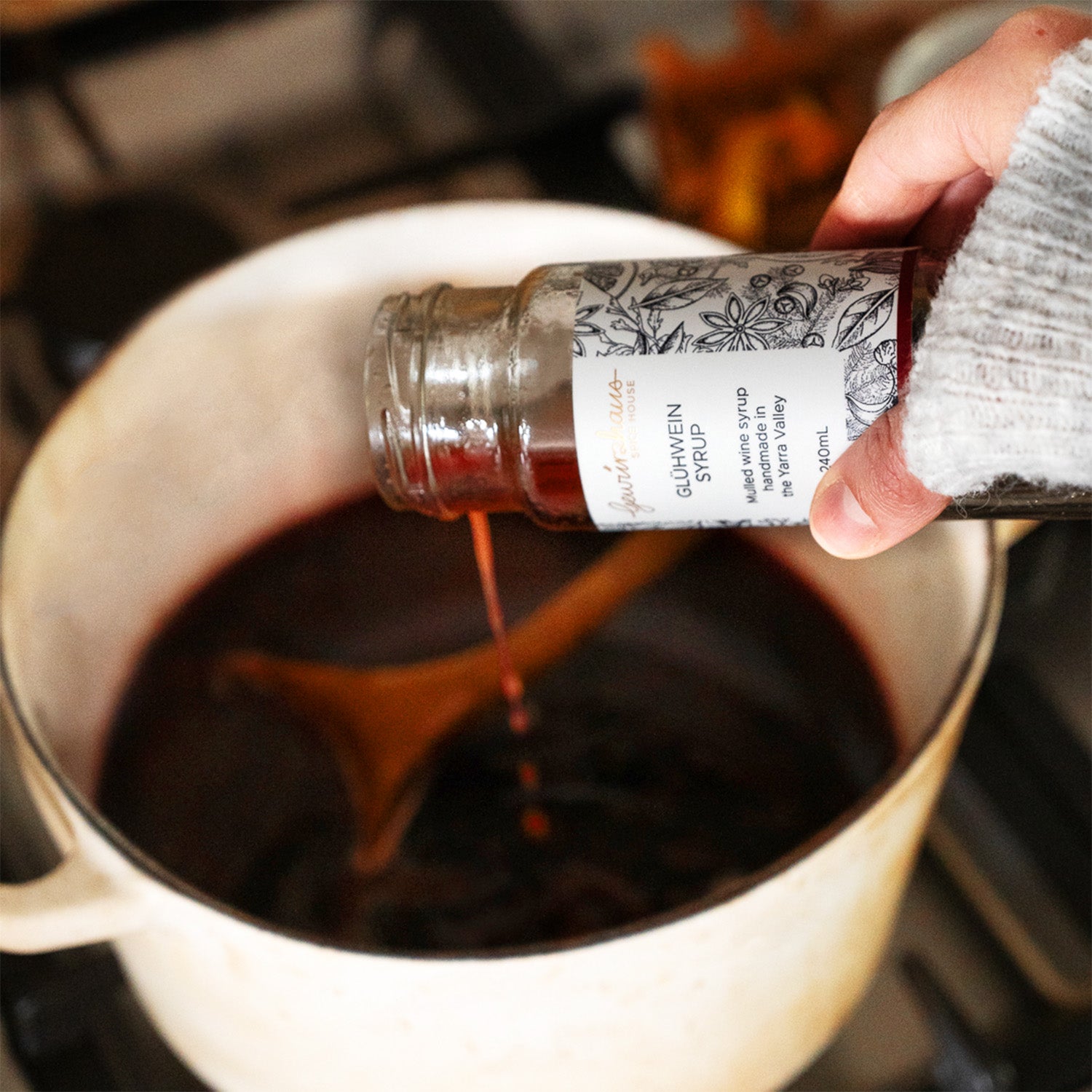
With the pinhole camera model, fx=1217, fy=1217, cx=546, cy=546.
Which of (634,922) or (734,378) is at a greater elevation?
(734,378)

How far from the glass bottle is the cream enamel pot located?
83 millimetres

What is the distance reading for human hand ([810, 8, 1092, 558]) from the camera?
32 centimetres

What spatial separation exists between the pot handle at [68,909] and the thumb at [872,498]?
0.68ft

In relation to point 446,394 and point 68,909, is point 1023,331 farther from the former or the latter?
point 68,909

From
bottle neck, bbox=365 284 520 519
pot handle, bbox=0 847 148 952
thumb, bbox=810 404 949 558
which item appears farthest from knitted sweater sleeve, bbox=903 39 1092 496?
→ pot handle, bbox=0 847 148 952

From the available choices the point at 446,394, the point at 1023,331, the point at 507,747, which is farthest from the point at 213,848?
the point at 1023,331

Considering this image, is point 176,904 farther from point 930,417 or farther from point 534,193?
point 534,193

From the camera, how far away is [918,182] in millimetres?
400

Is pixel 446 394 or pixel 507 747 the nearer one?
pixel 446 394

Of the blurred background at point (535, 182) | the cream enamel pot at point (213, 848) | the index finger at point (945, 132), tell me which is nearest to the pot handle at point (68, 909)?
the cream enamel pot at point (213, 848)

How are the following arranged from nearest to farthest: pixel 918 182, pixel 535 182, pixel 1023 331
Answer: pixel 1023 331
pixel 918 182
pixel 535 182

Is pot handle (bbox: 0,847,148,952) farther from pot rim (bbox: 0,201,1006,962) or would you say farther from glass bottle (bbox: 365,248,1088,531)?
glass bottle (bbox: 365,248,1088,531)

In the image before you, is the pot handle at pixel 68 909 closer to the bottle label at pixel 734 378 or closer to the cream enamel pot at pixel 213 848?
the cream enamel pot at pixel 213 848

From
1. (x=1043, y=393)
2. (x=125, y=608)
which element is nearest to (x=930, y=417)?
(x=1043, y=393)
